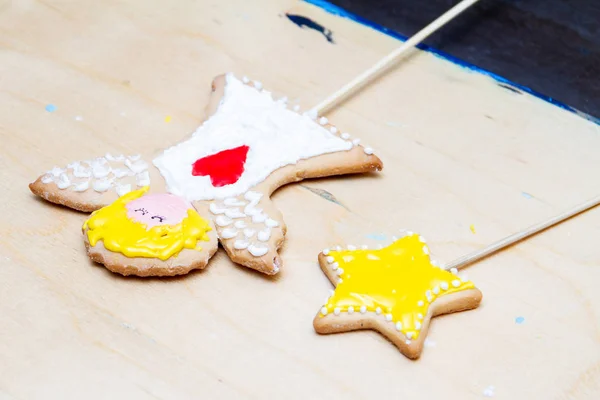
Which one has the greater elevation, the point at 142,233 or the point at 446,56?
the point at 446,56

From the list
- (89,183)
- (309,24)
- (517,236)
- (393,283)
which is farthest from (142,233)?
(309,24)

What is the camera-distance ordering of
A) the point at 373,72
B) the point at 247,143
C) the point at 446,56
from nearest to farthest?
the point at 247,143, the point at 373,72, the point at 446,56

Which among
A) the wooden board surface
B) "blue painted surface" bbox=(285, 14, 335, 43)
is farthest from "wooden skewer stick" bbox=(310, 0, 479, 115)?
"blue painted surface" bbox=(285, 14, 335, 43)

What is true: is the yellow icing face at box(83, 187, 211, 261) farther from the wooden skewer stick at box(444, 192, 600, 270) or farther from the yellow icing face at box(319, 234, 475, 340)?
the wooden skewer stick at box(444, 192, 600, 270)

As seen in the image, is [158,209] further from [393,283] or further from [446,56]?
[446,56]

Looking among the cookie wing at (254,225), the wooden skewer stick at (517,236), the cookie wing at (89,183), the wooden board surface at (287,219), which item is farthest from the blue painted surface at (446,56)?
the cookie wing at (89,183)
